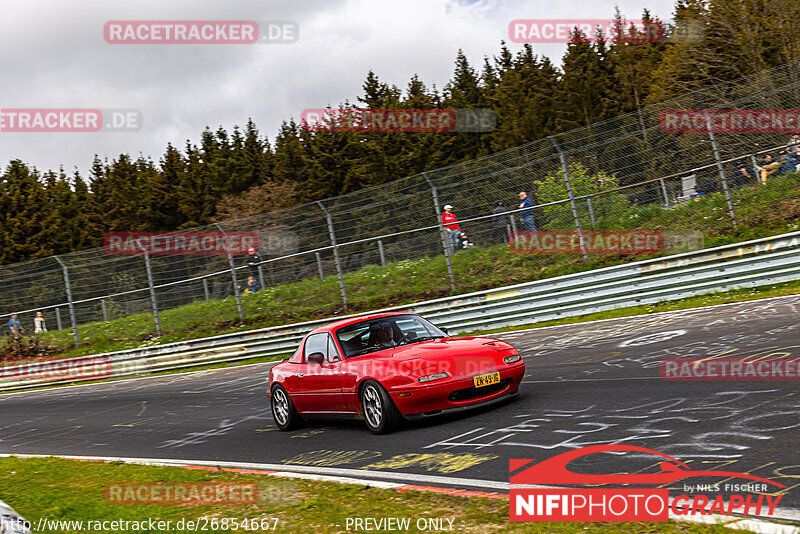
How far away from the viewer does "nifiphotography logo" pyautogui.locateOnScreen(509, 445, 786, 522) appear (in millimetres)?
4148

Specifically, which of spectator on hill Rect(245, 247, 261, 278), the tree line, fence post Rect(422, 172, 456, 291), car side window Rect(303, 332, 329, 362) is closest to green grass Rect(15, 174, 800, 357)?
fence post Rect(422, 172, 456, 291)

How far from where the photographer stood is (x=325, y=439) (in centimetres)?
857

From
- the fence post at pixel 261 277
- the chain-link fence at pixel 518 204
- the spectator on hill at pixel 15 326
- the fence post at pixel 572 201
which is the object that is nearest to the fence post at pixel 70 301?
the chain-link fence at pixel 518 204

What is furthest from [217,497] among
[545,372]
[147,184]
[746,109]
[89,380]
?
[147,184]

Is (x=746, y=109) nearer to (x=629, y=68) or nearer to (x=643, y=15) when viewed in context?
(x=629, y=68)

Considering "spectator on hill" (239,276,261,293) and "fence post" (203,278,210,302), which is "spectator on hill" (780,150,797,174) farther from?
"fence post" (203,278,210,302)

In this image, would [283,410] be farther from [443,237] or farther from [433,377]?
[443,237]

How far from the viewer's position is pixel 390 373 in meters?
7.80

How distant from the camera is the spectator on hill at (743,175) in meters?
14.5

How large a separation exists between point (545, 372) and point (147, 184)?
62827 millimetres

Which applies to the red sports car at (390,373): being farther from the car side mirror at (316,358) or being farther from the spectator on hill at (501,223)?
the spectator on hill at (501,223)

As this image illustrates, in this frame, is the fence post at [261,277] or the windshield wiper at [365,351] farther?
the fence post at [261,277]

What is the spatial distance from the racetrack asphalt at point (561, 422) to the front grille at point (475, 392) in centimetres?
25

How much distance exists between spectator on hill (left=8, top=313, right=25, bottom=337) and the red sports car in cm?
1855
